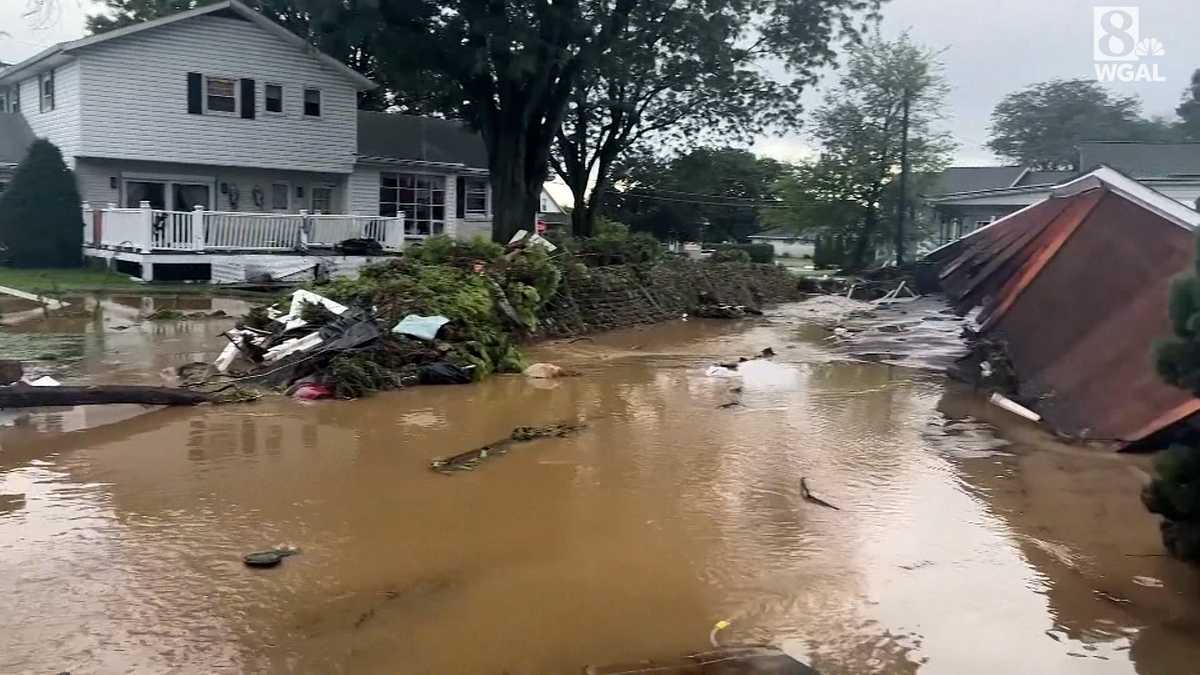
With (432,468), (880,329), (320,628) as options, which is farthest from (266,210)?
(320,628)

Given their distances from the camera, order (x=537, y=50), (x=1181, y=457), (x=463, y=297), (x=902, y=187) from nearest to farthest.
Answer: (x=1181, y=457) → (x=463, y=297) → (x=537, y=50) → (x=902, y=187)

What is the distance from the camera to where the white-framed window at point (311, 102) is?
29672 millimetres

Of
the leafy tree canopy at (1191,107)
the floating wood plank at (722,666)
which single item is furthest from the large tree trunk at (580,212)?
the leafy tree canopy at (1191,107)

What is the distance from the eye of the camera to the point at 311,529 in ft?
23.0

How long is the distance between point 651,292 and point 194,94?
13.7m

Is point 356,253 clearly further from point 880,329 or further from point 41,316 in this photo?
point 880,329

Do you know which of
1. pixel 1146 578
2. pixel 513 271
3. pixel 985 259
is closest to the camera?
pixel 1146 578

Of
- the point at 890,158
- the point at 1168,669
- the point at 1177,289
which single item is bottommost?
the point at 1168,669

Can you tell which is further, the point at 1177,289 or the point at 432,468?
the point at 432,468

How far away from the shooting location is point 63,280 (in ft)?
76.8

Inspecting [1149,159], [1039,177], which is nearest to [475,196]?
[1149,159]

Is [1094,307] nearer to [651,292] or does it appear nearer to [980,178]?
[651,292]

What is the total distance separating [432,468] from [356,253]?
58.0 feet

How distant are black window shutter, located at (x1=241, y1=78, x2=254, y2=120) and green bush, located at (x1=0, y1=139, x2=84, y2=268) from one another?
4849mm
